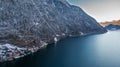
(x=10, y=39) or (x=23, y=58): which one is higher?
(x=10, y=39)

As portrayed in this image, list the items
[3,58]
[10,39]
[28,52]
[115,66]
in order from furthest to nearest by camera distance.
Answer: [10,39]
[28,52]
[3,58]
[115,66]

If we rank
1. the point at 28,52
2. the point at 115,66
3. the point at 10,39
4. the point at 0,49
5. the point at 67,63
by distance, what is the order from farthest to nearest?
1. the point at 10,39
2. the point at 28,52
3. the point at 0,49
4. the point at 67,63
5. the point at 115,66

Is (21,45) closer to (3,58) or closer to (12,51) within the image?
(12,51)

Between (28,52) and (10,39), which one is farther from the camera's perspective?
(10,39)

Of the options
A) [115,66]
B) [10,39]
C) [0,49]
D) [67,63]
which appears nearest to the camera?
[115,66]

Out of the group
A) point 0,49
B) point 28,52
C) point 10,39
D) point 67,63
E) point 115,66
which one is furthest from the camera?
point 10,39

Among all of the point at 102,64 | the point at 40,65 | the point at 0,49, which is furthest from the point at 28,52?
the point at 102,64

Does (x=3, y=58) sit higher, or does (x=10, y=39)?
(x=10, y=39)

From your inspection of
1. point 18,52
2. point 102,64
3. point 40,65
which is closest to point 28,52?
point 18,52

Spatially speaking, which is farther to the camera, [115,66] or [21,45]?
[21,45]

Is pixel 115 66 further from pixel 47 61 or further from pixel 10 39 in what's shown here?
pixel 10 39
